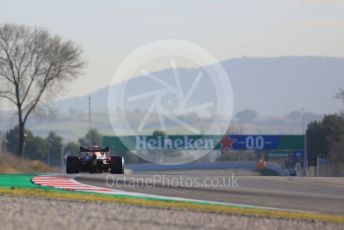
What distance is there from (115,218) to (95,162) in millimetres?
19275

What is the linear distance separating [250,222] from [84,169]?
1963 cm

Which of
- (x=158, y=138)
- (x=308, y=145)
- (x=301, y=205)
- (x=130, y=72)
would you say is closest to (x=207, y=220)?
(x=301, y=205)

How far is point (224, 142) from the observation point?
336ft

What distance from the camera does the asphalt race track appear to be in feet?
80.6

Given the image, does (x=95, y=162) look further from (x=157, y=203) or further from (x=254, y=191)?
(x=157, y=203)

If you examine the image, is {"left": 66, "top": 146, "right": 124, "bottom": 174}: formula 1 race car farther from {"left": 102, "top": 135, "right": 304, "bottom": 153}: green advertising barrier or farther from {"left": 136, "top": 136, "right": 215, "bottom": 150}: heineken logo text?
{"left": 136, "top": 136, "right": 215, "bottom": 150}: heineken logo text

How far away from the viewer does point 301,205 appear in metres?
24.3

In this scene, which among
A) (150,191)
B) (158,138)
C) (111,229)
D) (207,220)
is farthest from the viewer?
(158,138)

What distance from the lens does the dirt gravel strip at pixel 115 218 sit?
56.5ft

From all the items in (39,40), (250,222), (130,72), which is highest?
(39,40)

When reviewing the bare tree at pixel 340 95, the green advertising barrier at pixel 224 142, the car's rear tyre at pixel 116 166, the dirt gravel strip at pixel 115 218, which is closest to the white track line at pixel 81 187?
the dirt gravel strip at pixel 115 218

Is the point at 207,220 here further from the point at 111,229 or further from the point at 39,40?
the point at 39,40

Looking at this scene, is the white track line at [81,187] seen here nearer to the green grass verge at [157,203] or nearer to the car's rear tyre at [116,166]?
the green grass verge at [157,203]

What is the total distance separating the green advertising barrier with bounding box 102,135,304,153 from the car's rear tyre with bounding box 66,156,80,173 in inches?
2431
